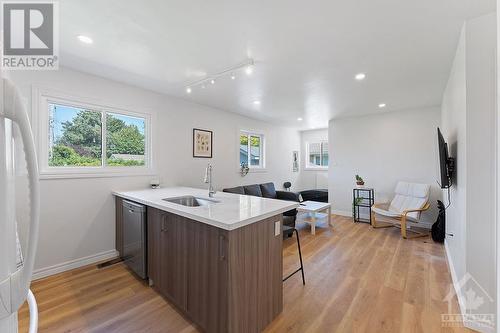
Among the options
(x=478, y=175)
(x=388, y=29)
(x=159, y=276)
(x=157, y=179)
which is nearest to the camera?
(x=478, y=175)

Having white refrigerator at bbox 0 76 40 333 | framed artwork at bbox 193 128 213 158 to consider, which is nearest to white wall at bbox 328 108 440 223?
framed artwork at bbox 193 128 213 158

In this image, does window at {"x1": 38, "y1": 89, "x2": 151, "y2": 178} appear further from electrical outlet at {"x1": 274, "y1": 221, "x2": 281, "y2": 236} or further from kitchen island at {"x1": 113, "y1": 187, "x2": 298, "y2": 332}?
electrical outlet at {"x1": 274, "y1": 221, "x2": 281, "y2": 236}

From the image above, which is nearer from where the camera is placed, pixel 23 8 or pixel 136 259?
pixel 23 8

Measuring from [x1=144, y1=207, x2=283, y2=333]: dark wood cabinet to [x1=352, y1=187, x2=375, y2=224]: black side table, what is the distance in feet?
12.2

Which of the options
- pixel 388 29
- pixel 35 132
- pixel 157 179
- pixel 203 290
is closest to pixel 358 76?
pixel 388 29

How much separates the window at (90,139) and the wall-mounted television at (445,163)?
12.3 ft

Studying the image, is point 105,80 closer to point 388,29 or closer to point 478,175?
point 388,29

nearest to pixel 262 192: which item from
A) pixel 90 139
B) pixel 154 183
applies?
pixel 154 183

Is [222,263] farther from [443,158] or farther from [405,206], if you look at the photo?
[405,206]

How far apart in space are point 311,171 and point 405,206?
128 inches

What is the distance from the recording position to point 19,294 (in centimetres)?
55

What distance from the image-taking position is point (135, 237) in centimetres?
245

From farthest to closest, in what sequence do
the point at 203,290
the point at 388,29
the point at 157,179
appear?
the point at 157,179 → the point at 388,29 → the point at 203,290

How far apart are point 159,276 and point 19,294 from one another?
5.81ft
